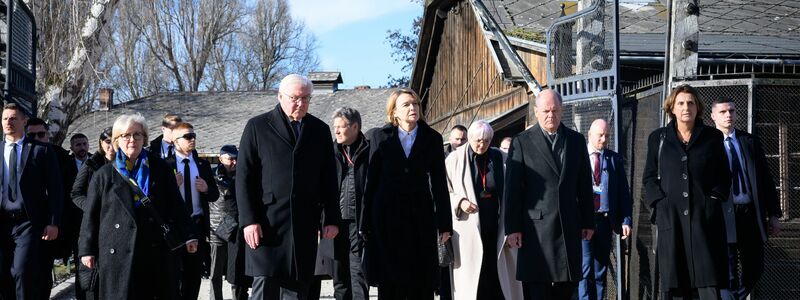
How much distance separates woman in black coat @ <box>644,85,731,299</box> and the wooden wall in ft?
32.6

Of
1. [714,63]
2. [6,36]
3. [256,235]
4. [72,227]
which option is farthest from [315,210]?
[714,63]

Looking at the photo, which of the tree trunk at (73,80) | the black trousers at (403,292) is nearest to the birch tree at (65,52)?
the tree trunk at (73,80)

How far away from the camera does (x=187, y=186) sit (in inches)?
372

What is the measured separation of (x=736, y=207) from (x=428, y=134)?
7.84 ft

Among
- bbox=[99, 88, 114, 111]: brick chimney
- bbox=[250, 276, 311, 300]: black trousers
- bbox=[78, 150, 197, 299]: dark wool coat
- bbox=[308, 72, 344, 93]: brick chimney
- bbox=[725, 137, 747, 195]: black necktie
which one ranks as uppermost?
bbox=[308, 72, 344, 93]: brick chimney

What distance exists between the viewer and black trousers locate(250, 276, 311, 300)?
690cm

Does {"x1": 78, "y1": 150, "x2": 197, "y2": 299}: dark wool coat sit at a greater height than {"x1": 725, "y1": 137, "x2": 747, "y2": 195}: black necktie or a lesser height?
lesser

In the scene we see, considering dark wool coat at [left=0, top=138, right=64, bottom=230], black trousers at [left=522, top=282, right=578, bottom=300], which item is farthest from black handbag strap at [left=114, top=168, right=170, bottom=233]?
black trousers at [left=522, top=282, right=578, bottom=300]

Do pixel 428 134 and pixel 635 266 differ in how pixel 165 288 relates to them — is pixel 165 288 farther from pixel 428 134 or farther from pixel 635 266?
pixel 635 266

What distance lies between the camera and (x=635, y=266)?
10531 millimetres

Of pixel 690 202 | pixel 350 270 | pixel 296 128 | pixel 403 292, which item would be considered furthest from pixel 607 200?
pixel 296 128

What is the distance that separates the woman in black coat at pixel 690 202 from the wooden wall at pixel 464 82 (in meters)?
9.93

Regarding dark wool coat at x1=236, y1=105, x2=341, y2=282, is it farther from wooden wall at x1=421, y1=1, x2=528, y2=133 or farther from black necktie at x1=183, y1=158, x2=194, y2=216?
wooden wall at x1=421, y1=1, x2=528, y2=133

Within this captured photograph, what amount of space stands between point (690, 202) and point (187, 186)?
4.37 meters
